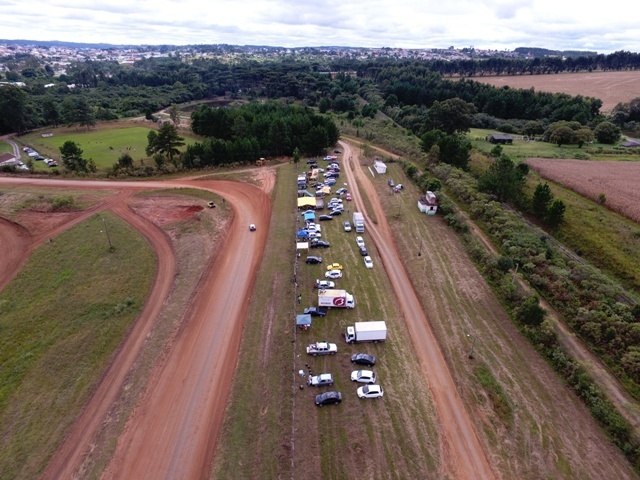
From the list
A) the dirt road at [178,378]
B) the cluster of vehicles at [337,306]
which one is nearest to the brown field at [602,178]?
the cluster of vehicles at [337,306]

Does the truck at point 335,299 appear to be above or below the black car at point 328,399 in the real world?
above

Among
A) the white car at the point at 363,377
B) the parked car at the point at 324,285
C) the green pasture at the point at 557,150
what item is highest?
the green pasture at the point at 557,150

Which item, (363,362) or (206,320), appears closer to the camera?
(363,362)

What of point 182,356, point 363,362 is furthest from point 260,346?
point 363,362

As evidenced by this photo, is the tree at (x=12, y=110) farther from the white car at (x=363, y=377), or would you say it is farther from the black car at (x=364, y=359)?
the white car at (x=363, y=377)

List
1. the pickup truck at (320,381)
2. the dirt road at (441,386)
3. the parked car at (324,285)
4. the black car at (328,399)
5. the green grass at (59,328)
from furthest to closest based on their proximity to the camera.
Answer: the parked car at (324,285) → the pickup truck at (320,381) → the black car at (328,399) → the green grass at (59,328) → the dirt road at (441,386)

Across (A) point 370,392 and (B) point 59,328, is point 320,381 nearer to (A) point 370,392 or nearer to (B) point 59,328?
(A) point 370,392

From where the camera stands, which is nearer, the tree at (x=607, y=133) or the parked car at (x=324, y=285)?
the parked car at (x=324, y=285)

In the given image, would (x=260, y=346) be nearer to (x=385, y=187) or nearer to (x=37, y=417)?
(x=37, y=417)
